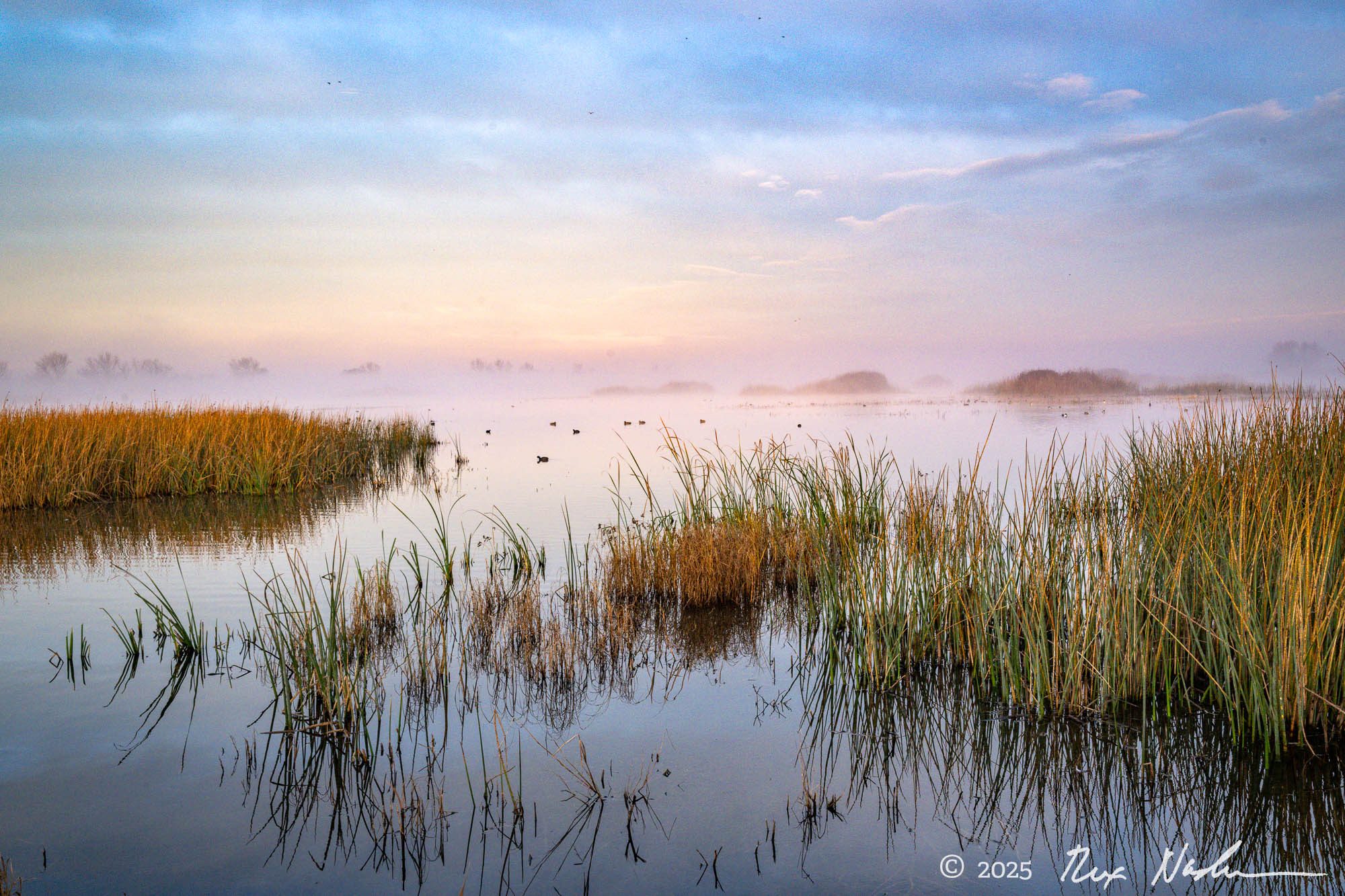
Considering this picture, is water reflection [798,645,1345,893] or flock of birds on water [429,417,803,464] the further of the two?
flock of birds on water [429,417,803,464]

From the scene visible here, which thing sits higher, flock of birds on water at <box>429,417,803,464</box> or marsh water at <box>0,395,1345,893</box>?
flock of birds on water at <box>429,417,803,464</box>

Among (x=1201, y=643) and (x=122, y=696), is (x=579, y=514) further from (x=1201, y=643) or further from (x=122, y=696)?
(x=1201, y=643)

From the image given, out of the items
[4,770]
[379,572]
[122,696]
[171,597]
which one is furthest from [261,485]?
[4,770]

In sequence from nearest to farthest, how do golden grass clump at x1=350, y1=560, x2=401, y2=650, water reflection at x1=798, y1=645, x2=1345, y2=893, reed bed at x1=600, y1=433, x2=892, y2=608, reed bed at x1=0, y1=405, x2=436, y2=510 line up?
water reflection at x1=798, y1=645, x2=1345, y2=893 < golden grass clump at x1=350, y1=560, x2=401, y2=650 < reed bed at x1=600, y1=433, x2=892, y2=608 < reed bed at x1=0, y1=405, x2=436, y2=510

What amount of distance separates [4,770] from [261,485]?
11.1m

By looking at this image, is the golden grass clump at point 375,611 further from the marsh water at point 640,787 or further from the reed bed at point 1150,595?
the reed bed at point 1150,595

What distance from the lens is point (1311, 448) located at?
6035mm
